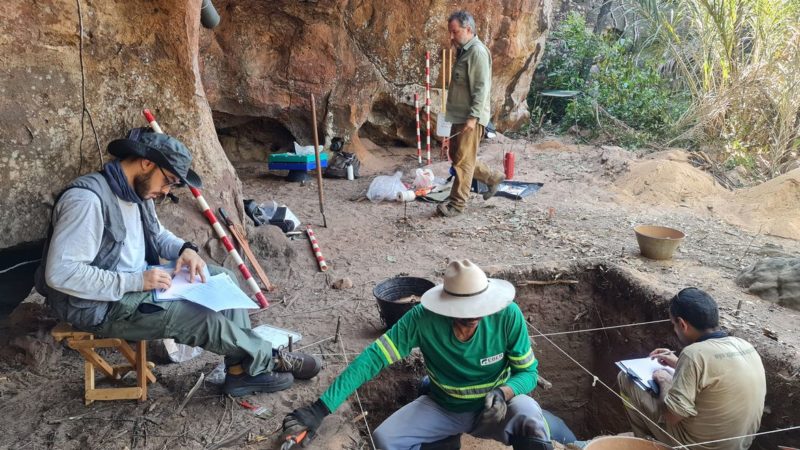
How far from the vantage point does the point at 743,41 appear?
10.0 metres

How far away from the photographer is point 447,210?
7.21m

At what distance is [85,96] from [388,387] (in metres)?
2.94

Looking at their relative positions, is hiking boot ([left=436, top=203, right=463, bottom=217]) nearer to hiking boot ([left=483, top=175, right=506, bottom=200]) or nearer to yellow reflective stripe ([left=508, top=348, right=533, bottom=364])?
hiking boot ([left=483, top=175, right=506, bottom=200])

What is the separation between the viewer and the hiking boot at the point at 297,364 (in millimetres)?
3553

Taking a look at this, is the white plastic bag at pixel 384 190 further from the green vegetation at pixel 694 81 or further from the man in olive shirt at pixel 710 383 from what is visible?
the green vegetation at pixel 694 81

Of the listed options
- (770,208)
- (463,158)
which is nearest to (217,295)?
(463,158)

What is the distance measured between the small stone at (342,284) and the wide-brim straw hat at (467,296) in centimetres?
208

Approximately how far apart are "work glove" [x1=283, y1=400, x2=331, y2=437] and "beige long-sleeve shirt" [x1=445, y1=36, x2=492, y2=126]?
439cm

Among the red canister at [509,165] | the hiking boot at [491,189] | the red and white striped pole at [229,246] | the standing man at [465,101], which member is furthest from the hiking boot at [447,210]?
the red and white striped pole at [229,246]

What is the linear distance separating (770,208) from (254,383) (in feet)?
21.1

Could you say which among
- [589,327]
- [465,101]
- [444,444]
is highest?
[465,101]

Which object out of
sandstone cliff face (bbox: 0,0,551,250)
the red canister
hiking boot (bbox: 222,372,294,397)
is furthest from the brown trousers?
hiking boot (bbox: 222,372,294,397)

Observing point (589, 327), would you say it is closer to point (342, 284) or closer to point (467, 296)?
point (342, 284)

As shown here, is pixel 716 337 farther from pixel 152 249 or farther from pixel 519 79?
pixel 519 79
